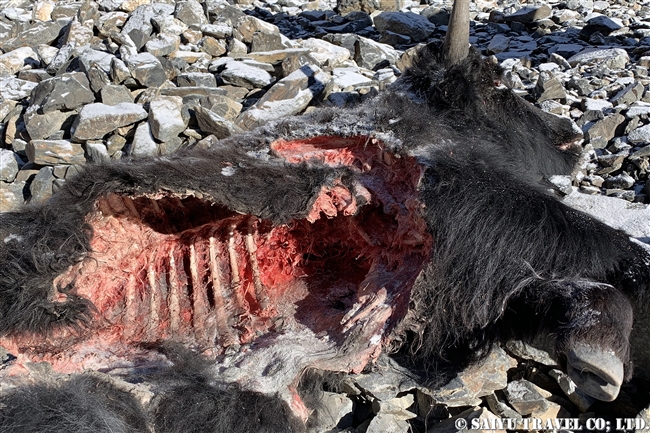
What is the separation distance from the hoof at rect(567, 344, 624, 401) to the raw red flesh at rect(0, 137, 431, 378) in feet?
2.16

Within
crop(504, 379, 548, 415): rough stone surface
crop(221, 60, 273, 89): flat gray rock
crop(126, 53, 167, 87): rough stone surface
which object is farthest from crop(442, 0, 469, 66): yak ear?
crop(126, 53, 167, 87): rough stone surface

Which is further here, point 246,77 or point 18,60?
point 18,60

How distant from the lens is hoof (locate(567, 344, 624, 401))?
1.95 m

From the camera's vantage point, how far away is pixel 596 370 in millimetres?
1959

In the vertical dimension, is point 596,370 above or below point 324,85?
above

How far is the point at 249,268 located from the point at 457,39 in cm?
179

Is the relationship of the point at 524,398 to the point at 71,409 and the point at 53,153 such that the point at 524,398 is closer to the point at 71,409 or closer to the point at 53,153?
the point at 71,409

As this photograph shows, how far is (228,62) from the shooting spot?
209 inches

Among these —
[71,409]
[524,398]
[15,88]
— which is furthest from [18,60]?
[524,398]

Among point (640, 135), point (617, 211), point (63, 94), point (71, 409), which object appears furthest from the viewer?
point (63, 94)

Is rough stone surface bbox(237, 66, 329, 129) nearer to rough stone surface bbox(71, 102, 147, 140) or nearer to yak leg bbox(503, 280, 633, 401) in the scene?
rough stone surface bbox(71, 102, 147, 140)

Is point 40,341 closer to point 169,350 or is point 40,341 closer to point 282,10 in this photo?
point 169,350

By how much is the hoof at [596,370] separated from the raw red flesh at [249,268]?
2.16ft

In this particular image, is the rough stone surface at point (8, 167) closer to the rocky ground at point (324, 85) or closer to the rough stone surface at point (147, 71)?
the rocky ground at point (324, 85)
